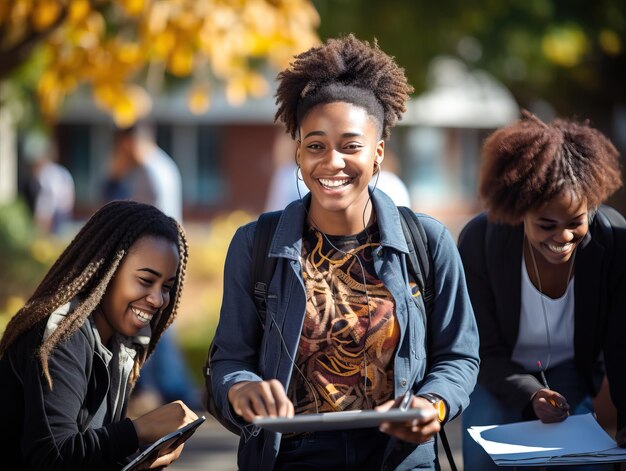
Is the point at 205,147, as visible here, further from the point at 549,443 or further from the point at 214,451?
the point at 549,443

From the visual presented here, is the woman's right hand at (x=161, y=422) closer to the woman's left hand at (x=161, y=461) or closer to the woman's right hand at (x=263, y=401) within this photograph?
the woman's left hand at (x=161, y=461)

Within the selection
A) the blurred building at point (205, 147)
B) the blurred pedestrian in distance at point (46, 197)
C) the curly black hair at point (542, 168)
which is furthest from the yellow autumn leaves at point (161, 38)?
the blurred building at point (205, 147)

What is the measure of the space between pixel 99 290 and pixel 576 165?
1.79 meters

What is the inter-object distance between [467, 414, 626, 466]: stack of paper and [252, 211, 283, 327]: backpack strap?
37.6 inches

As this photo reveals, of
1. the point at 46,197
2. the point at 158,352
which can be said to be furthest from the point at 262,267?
the point at 46,197

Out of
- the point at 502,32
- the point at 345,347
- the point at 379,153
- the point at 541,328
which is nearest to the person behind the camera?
the point at 345,347

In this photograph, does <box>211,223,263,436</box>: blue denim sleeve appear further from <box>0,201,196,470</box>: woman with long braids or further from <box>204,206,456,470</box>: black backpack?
<box>0,201,196,470</box>: woman with long braids

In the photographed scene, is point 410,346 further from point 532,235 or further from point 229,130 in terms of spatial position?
point 229,130

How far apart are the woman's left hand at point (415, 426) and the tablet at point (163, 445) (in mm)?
692

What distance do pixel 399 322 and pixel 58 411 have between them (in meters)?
1.09

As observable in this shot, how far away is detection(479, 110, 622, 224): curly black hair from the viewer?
3.99 metres

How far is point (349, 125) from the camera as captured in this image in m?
3.44

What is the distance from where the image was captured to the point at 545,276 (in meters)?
4.13

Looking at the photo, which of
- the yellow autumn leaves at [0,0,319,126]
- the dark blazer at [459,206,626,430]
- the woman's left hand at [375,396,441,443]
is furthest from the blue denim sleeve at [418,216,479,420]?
the yellow autumn leaves at [0,0,319,126]
